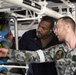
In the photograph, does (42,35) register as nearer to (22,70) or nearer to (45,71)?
(22,70)

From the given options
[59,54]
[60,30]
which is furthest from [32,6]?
[59,54]

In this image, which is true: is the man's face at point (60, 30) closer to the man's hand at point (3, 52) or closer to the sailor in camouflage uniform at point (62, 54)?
the sailor in camouflage uniform at point (62, 54)

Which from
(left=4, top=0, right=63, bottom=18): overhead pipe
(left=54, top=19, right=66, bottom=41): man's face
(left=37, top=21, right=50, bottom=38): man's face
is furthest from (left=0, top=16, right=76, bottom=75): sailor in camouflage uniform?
(left=37, top=21, right=50, bottom=38): man's face

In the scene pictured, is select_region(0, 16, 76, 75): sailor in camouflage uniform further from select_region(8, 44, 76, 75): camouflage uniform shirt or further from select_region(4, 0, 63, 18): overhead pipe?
select_region(4, 0, 63, 18): overhead pipe

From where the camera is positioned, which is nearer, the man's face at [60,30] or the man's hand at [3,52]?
the man's hand at [3,52]

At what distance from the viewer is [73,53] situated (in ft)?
5.55

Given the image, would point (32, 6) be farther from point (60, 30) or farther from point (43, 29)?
point (43, 29)

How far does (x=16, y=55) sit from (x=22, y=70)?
1.67 feet

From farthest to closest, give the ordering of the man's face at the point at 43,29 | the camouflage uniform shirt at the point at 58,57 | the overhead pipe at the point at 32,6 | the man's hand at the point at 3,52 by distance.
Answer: the man's face at the point at 43,29
the camouflage uniform shirt at the point at 58,57
the man's hand at the point at 3,52
the overhead pipe at the point at 32,6

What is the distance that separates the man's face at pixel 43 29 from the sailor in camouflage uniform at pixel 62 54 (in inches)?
23.8

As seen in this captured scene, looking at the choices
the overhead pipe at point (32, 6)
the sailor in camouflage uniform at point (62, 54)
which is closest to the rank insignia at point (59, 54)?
the sailor in camouflage uniform at point (62, 54)

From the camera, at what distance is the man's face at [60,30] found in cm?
176

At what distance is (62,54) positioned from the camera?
175cm

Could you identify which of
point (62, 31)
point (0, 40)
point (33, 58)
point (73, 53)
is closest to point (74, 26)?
point (62, 31)
